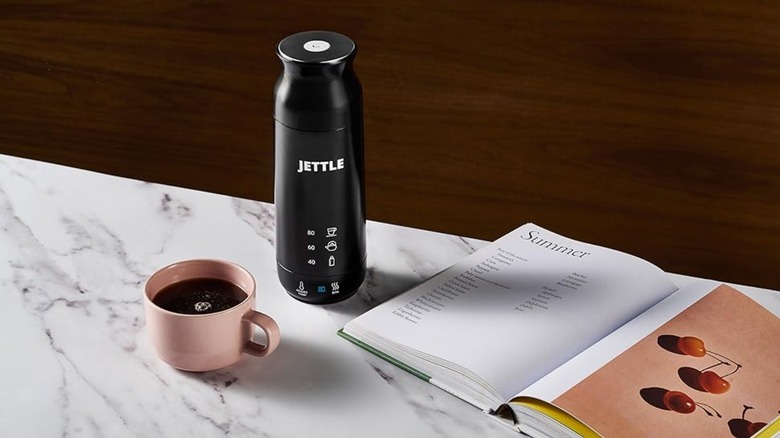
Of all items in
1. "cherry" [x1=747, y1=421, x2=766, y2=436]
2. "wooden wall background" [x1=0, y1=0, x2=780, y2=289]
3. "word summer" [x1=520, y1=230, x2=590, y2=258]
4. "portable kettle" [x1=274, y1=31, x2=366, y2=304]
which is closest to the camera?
"cherry" [x1=747, y1=421, x2=766, y2=436]

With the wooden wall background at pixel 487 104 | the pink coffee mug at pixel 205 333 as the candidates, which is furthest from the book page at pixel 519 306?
the wooden wall background at pixel 487 104

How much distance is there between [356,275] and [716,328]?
38 cm

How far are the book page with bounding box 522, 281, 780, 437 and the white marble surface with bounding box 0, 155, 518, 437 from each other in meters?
0.10

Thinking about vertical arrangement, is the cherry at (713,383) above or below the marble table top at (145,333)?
above

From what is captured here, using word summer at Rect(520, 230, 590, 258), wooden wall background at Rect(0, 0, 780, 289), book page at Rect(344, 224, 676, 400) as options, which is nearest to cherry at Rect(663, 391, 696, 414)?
book page at Rect(344, 224, 676, 400)

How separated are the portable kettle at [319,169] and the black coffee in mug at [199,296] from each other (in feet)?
0.27

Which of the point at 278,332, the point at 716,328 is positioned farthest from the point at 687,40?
the point at 278,332

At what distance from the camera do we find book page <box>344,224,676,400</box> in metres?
1.06

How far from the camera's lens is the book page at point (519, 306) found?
1063mm

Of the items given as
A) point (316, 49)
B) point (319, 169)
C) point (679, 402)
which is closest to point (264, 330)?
point (319, 169)

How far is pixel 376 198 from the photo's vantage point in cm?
243

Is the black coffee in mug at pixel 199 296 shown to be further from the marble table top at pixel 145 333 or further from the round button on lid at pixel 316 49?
the round button on lid at pixel 316 49

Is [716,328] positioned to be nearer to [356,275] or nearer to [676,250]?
[356,275]

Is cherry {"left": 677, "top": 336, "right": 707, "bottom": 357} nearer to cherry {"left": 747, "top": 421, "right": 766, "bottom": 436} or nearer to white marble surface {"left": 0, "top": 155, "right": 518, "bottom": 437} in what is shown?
cherry {"left": 747, "top": 421, "right": 766, "bottom": 436}
